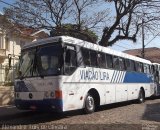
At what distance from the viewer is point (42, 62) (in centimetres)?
1326

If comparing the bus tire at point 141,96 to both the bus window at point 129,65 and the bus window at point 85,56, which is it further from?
the bus window at point 85,56

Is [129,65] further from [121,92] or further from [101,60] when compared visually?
[101,60]

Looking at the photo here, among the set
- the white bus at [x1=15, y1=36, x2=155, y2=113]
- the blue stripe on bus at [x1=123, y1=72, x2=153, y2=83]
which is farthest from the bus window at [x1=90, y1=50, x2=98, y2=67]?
the blue stripe on bus at [x1=123, y1=72, x2=153, y2=83]

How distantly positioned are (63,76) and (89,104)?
246 centimetres


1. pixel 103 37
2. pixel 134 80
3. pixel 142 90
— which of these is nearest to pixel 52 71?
pixel 134 80

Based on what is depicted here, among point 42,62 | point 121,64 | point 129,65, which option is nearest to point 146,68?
point 129,65

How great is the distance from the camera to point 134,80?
2075 cm

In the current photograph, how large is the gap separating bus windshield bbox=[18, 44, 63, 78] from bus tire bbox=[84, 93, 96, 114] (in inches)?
93.8

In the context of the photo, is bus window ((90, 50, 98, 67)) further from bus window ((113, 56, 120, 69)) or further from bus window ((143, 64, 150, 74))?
bus window ((143, 64, 150, 74))

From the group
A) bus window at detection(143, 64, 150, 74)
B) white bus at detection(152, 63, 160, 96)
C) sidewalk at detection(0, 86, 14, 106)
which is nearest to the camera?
sidewalk at detection(0, 86, 14, 106)

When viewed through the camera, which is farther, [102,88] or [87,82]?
[102,88]

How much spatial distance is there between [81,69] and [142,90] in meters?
9.34

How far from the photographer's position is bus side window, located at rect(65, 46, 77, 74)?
13156 millimetres

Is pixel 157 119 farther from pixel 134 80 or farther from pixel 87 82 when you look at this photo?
pixel 134 80
